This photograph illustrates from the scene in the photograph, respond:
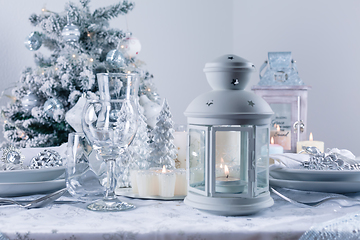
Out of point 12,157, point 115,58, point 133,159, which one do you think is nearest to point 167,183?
point 133,159

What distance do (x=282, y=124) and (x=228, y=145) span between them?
1648 mm

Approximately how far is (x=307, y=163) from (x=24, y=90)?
2.00m

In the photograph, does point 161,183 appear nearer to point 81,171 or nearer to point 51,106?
point 81,171

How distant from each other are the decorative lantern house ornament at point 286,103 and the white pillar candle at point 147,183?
1595 mm

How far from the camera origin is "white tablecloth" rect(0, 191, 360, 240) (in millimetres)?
520

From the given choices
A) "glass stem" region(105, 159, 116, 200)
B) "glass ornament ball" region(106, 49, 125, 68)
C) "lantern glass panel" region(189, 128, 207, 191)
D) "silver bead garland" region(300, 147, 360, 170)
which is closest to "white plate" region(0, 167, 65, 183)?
"glass stem" region(105, 159, 116, 200)

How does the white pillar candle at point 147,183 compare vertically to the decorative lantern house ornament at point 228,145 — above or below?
below

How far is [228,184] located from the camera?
0.64m

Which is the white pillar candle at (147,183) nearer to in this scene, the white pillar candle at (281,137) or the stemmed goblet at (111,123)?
the stemmed goblet at (111,123)

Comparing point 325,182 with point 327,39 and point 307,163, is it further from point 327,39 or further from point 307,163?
point 327,39

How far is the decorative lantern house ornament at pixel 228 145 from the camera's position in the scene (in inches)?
23.8

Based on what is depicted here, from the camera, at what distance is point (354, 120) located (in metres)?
3.10

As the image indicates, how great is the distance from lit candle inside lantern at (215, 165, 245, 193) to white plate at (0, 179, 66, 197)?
313 millimetres

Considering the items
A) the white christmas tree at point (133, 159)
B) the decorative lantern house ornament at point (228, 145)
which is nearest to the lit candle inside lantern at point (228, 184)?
the decorative lantern house ornament at point (228, 145)
